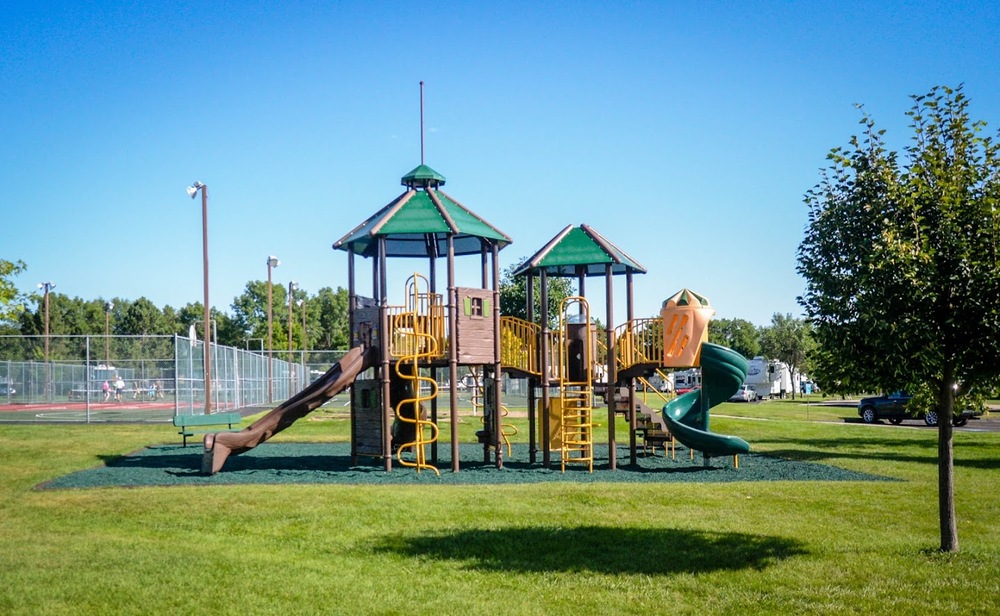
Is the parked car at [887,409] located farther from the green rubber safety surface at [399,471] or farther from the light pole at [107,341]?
the light pole at [107,341]

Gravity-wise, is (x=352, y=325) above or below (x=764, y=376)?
above

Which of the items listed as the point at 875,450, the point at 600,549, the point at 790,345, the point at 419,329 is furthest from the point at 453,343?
the point at 790,345

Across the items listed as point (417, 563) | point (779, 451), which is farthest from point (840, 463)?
point (417, 563)

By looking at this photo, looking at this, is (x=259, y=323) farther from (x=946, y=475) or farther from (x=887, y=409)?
(x=946, y=475)

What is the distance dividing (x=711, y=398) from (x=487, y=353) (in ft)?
14.6

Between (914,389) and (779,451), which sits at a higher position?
(914,389)

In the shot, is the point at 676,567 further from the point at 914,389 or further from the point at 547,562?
the point at 914,389

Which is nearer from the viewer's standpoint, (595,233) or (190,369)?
(595,233)

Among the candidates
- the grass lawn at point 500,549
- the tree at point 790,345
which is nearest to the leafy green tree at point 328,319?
the tree at point 790,345

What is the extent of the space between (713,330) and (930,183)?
100 m

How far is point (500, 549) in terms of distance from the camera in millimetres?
10086

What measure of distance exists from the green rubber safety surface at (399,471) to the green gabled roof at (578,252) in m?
4.23

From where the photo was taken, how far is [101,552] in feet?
31.8

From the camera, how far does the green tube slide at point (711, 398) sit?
53.7 ft
